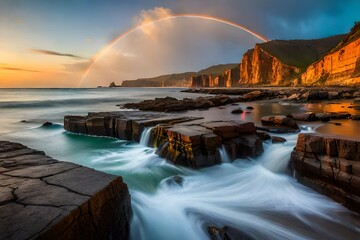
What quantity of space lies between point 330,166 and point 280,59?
134 meters

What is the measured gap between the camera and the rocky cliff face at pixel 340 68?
56.1m

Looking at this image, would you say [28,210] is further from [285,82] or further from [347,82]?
[285,82]

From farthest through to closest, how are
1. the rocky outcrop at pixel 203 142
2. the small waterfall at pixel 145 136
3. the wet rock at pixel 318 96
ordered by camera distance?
the wet rock at pixel 318 96, the small waterfall at pixel 145 136, the rocky outcrop at pixel 203 142

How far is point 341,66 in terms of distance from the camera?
64.9 meters

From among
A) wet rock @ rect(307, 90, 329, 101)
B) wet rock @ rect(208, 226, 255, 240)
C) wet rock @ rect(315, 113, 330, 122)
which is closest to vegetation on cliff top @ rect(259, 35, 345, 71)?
wet rock @ rect(307, 90, 329, 101)

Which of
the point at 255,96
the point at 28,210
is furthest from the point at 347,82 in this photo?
the point at 28,210

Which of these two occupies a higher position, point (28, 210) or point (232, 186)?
point (28, 210)

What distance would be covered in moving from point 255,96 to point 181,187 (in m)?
34.9

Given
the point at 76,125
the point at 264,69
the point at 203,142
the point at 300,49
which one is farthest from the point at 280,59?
the point at 203,142

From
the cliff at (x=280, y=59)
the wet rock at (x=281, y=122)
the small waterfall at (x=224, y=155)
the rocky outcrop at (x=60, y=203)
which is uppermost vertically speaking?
the cliff at (x=280, y=59)

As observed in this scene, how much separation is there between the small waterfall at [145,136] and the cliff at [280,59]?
4552 inches

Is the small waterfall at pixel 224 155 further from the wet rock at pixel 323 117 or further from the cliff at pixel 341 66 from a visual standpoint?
the cliff at pixel 341 66

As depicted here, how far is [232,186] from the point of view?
718cm

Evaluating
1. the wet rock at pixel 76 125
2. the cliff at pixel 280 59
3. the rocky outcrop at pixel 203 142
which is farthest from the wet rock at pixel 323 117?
the cliff at pixel 280 59
